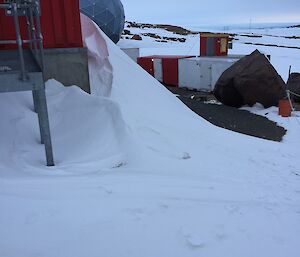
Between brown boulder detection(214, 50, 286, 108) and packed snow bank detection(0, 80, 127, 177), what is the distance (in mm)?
6959

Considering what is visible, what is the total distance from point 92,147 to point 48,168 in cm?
82

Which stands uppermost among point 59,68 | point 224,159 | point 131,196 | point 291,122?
point 59,68

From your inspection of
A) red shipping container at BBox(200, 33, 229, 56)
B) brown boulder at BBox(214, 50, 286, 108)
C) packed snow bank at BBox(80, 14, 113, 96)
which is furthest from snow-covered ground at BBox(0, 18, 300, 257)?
red shipping container at BBox(200, 33, 229, 56)

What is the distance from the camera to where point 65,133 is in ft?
17.4

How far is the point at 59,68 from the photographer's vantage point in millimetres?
6141

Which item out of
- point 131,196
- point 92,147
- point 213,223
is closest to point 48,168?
point 92,147

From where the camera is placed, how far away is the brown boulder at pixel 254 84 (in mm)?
11406

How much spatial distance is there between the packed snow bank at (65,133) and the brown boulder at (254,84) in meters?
6.96

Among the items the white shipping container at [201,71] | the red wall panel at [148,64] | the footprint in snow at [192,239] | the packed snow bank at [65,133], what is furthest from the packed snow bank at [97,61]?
the red wall panel at [148,64]

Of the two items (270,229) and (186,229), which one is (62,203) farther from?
(270,229)

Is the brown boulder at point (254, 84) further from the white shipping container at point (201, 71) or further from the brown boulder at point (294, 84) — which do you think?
the white shipping container at point (201, 71)

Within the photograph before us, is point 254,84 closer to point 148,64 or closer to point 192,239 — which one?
point 148,64

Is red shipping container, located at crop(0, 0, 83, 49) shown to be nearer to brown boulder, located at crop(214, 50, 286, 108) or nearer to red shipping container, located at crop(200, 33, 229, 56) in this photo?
brown boulder, located at crop(214, 50, 286, 108)

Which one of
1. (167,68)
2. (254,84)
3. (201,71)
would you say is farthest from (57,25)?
(167,68)
